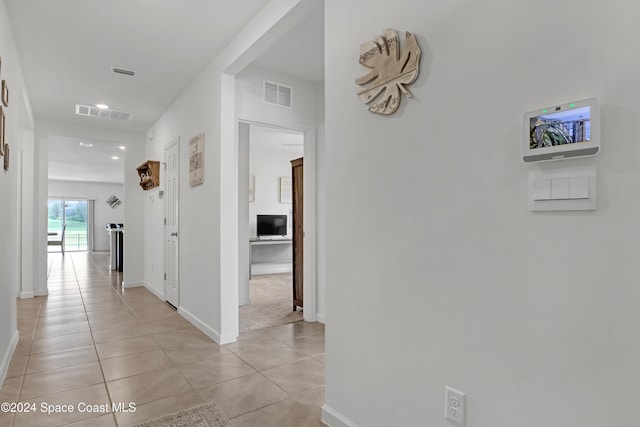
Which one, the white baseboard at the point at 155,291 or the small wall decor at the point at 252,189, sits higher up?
the small wall decor at the point at 252,189

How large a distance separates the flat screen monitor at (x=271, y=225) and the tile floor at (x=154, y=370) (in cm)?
310

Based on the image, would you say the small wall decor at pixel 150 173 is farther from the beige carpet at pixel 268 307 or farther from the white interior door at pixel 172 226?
the beige carpet at pixel 268 307

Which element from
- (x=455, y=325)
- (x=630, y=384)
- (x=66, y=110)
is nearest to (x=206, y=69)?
(x=66, y=110)

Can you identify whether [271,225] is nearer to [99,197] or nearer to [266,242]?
[266,242]

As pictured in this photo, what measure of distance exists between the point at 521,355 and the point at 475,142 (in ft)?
2.30

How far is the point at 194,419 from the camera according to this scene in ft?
6.45

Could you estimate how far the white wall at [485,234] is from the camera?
3.13 feet

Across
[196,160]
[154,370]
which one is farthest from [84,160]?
[154,370]

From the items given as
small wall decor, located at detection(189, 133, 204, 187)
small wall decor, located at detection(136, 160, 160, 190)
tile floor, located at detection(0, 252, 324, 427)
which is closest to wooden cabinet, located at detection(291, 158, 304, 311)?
tile floor, located at detection(0, 252, 324, 427)

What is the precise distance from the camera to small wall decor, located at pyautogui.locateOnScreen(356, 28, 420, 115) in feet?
4.88

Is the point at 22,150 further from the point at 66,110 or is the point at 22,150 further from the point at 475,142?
the point at 475,142

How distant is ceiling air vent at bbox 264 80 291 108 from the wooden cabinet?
788 millimetres

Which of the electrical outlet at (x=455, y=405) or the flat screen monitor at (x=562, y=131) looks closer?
the flat screen monitor at (x=562, y=131)

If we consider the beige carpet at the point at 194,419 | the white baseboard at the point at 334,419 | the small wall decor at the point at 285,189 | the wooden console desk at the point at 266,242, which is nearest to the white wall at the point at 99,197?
the small wall decor at the point at 285,189
